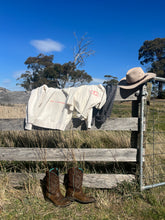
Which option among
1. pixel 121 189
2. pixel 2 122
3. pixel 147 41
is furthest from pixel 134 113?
pixel 147 41

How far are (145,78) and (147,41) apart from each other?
38.4 m

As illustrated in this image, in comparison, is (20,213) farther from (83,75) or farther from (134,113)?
(83,75)

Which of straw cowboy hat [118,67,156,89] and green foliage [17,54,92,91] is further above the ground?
green foliage [17,54,92,91]

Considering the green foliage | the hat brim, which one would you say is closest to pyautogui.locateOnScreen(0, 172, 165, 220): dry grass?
the hat brim

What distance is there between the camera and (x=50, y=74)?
31547 millimetres

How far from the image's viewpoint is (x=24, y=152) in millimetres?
3256

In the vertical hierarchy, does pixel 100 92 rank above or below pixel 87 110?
above

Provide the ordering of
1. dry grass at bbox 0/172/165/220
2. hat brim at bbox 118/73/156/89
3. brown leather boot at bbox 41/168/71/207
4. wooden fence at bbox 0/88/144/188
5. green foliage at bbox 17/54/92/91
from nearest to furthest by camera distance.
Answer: dry grass at bbox 0/172/165/220 → brown leather boot at bbox 41/168/71/207 → hat brim at bbox 118/73/156/89 → wooden fence at bbox 0/88/144/188 → green foliage at bbox 17/54/92/91

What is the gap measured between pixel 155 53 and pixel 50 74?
19.1 meters

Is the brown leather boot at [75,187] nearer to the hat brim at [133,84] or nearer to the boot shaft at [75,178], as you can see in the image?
the boot shaft at [75,178]

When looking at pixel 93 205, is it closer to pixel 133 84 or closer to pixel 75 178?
pixel 75 178

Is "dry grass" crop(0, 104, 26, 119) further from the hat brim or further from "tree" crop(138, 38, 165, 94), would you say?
"tree" crop(138, 38, 165, 94)

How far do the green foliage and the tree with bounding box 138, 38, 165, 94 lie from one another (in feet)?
36.8

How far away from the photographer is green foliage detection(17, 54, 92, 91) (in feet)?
97.9
